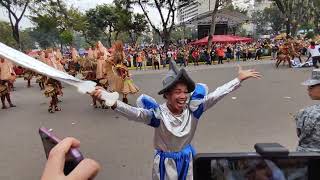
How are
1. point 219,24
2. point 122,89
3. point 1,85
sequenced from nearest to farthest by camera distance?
point 122,89
point 1,85
point 219,24

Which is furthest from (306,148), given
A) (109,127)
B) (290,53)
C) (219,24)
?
(219,24)

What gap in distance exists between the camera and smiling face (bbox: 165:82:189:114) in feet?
11.3

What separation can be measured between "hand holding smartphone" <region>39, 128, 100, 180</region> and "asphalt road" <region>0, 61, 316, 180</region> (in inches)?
182

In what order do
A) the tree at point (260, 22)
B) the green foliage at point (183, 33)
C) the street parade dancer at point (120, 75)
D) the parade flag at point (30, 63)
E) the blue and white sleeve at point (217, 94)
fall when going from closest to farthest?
1. the parade flag at point (30, 63)
2. the blue and white sleeve at point (217, 94)
3. the street parade dancer at point (120, 75)
4. the green foliage at point (183, 33)
5. the tree at point (260, 22)

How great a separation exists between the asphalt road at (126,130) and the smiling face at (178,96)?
2.48 m

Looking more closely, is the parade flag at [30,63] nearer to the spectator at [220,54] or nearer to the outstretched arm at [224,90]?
the outstretched arm at [224,90]

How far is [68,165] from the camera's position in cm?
126

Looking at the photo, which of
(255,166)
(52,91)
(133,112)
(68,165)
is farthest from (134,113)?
(52,91)

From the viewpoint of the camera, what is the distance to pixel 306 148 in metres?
3.59

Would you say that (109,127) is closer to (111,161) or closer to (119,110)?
(111,161)

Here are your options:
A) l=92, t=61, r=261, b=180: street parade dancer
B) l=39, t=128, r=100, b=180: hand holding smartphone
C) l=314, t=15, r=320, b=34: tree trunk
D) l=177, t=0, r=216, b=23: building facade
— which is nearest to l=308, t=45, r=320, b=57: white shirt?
l=92, t=61, r=261, b=180: street parade dancer

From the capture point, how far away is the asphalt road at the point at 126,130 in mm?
6625

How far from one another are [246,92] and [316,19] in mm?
60084

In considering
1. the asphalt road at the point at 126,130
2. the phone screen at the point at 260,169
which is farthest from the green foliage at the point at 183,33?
the phone screen at the point at 260,169
